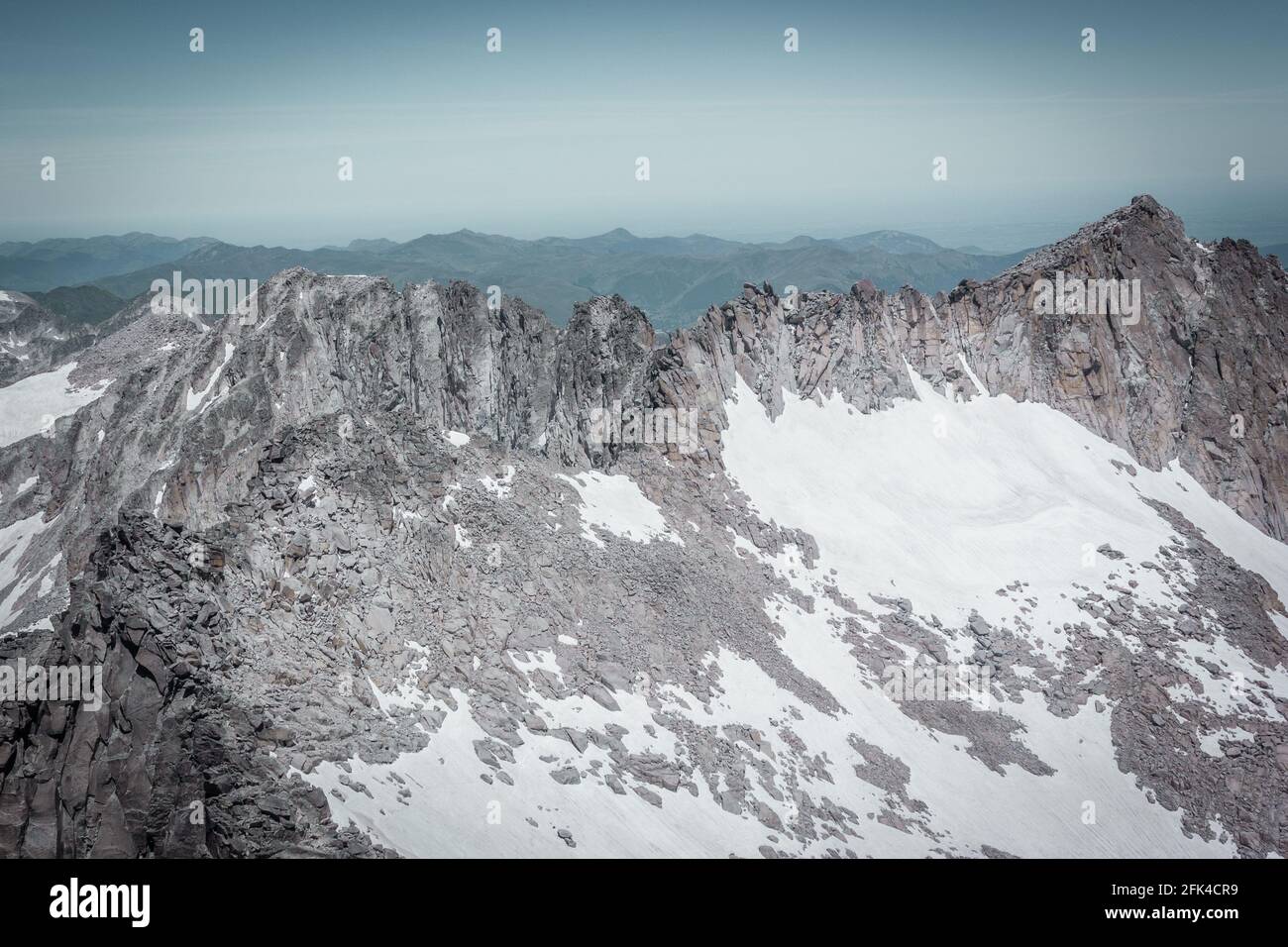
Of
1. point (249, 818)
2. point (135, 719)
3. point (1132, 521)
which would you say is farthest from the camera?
point (1132, 521)

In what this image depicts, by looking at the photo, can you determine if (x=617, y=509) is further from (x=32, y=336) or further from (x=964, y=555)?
(x=32, y=336)

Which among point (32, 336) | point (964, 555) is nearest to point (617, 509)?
point (964, 555)

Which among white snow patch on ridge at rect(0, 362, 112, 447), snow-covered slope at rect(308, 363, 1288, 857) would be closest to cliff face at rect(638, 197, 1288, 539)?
snow-covered slope at rect(308, 363, 1288, 857)

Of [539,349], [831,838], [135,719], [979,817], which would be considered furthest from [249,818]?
[539,349]

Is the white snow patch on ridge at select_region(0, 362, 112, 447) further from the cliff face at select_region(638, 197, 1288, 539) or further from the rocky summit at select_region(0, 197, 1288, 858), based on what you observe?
the cliff face at select_region(638, 197, 1288, 539)

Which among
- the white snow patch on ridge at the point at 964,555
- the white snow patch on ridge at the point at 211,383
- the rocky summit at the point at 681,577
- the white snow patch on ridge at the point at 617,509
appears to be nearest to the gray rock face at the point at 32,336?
the rocky summit at the point at 681,577
